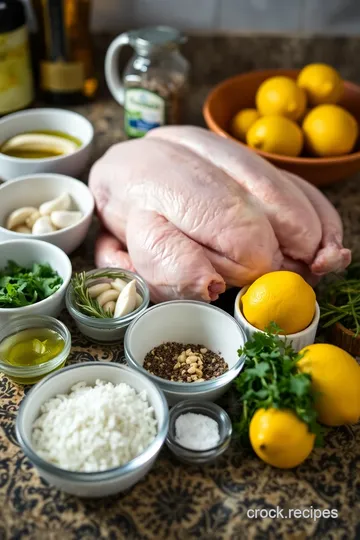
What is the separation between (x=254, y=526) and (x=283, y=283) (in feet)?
1.29

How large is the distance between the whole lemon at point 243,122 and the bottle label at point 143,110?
0.19m

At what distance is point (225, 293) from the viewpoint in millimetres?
1293

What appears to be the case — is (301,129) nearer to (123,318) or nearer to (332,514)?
(123,318)

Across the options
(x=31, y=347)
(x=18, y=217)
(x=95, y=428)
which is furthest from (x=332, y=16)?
(x=95, y=428)

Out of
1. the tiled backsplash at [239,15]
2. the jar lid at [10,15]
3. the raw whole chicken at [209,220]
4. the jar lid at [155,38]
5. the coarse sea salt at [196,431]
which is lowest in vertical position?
the coarse sea salt at [196,431]

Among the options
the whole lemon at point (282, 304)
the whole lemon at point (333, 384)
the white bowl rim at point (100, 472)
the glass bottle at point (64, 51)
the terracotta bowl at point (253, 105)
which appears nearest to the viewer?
the white bowl rim at point (100, 472)

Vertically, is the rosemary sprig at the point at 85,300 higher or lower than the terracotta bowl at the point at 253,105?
lower

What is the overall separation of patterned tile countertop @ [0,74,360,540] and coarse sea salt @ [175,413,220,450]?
4cm

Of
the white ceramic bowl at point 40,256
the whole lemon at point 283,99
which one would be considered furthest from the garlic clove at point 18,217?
the whole lemon at point 283,99

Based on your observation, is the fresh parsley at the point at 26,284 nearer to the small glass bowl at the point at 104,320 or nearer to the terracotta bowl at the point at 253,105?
the small glass bowl at the point at 104,320

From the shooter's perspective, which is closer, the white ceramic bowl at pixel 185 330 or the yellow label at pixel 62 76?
the white ceramic bowl at pixel 185 330

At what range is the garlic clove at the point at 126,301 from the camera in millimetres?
1164

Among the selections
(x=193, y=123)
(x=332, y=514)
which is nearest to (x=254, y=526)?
(x=332, y=514)

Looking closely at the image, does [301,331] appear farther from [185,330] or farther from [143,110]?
[143,110]
